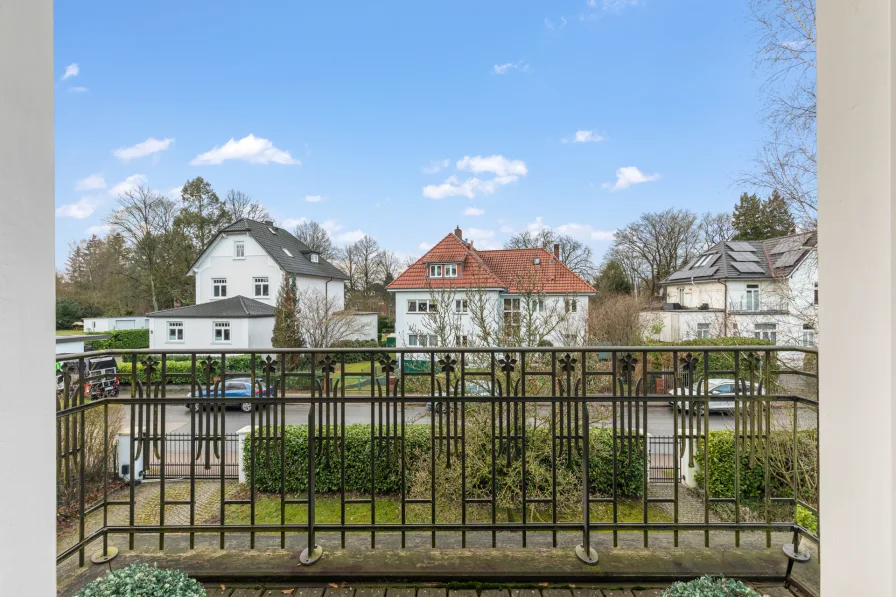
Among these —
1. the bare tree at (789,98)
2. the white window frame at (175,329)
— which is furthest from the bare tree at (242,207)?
the bare tree at (789,98)

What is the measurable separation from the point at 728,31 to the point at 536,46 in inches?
127

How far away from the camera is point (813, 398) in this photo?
169 centimetres

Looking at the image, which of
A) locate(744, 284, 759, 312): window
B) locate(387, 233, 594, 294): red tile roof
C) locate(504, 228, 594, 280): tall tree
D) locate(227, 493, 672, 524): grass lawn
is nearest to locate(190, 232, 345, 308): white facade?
locate(387, 233, 594, 294): red tile roof

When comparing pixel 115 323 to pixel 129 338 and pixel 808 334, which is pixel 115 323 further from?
pixel 808 334

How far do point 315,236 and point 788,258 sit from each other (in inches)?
702

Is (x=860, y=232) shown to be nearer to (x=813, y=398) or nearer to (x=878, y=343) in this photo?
(x=878, y=343)

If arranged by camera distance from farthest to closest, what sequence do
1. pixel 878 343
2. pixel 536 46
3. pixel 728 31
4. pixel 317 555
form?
pixel 536 46, pixel 728 31, pixel 317 555, pixel 878 343

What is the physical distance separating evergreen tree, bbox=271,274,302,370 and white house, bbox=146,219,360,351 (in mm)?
571

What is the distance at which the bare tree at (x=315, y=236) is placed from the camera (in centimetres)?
1859

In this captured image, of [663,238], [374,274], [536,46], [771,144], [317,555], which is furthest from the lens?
[374,274]

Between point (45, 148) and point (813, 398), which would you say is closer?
point (45, 148)

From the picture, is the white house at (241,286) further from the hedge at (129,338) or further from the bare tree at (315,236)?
the hedge at (129,338)

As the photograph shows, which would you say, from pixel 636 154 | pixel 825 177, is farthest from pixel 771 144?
pixel 636 154

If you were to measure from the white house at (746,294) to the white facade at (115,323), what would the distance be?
1770 cm
